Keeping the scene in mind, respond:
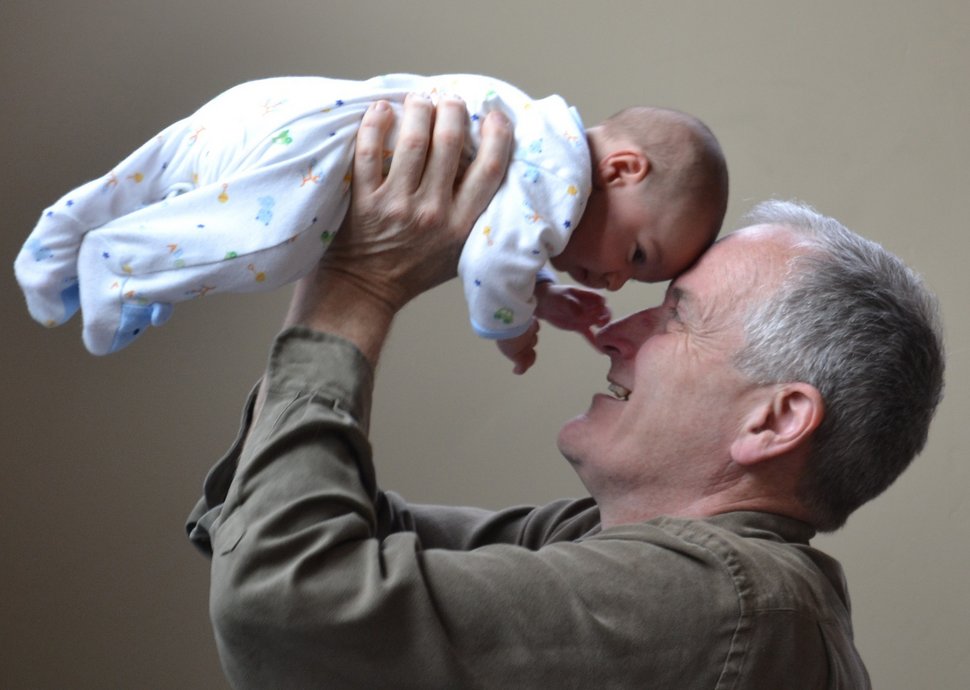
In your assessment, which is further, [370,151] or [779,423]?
[779,423]

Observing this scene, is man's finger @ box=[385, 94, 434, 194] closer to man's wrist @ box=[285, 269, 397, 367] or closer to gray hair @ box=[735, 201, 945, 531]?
man's wrist @ box=[285, 269, 397, 367]

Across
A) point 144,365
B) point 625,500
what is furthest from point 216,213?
point 144,365

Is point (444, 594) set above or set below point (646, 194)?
below

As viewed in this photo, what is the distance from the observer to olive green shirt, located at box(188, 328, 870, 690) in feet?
3.91

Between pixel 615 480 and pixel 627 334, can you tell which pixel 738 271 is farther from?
pixel 615 480

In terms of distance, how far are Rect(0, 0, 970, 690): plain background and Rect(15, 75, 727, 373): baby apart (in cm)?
121

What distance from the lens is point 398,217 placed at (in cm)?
140

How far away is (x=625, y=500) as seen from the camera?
158 centimetres

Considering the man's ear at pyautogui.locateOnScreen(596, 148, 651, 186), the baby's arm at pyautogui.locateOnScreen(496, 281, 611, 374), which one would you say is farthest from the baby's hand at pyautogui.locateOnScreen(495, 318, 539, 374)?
the man's ear at pyautogui.locateOnScreen(596, 148, 651, 186)

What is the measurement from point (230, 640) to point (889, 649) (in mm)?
1977

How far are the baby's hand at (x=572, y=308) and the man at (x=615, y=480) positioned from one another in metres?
0.07

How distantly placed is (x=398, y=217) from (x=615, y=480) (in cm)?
46

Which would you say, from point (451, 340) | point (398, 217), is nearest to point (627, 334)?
point (398, 217)

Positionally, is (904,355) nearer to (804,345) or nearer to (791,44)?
(804,345)
